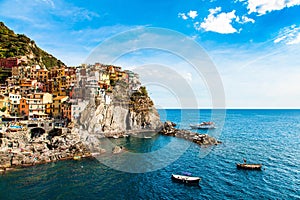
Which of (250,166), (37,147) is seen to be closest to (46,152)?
(37,147)

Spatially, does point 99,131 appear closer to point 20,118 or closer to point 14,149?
point 20,118

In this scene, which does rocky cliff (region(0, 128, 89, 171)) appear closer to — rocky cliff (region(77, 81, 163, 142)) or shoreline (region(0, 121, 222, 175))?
shoreline (region(0, 121, 222, 175))

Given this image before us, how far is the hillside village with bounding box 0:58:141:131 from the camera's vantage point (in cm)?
4606

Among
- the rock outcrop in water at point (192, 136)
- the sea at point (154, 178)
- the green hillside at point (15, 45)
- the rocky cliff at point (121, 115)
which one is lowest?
the sea at point (154, 178)

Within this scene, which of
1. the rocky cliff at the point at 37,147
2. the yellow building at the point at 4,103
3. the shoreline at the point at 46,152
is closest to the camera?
the shoreline at the point at 46,152

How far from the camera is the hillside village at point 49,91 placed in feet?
151

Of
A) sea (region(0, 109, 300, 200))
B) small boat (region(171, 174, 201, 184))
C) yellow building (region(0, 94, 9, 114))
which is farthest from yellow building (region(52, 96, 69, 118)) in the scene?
small boat (region(171, 174, 201, 184))

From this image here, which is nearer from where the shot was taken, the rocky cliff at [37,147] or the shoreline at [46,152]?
the shoreline at [46,152]

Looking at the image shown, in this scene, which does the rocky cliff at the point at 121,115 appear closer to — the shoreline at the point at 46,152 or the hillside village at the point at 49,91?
the hillside village at the point at 49,91

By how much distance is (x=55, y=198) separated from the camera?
2320 cm

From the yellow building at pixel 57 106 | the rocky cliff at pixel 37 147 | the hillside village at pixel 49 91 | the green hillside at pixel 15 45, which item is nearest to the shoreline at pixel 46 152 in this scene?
the rocky cliff at pixel 37 147

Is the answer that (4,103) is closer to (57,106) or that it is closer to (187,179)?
(57,106)

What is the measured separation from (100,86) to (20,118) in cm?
2703

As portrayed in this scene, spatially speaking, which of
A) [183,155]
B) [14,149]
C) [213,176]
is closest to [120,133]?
[183,155]
